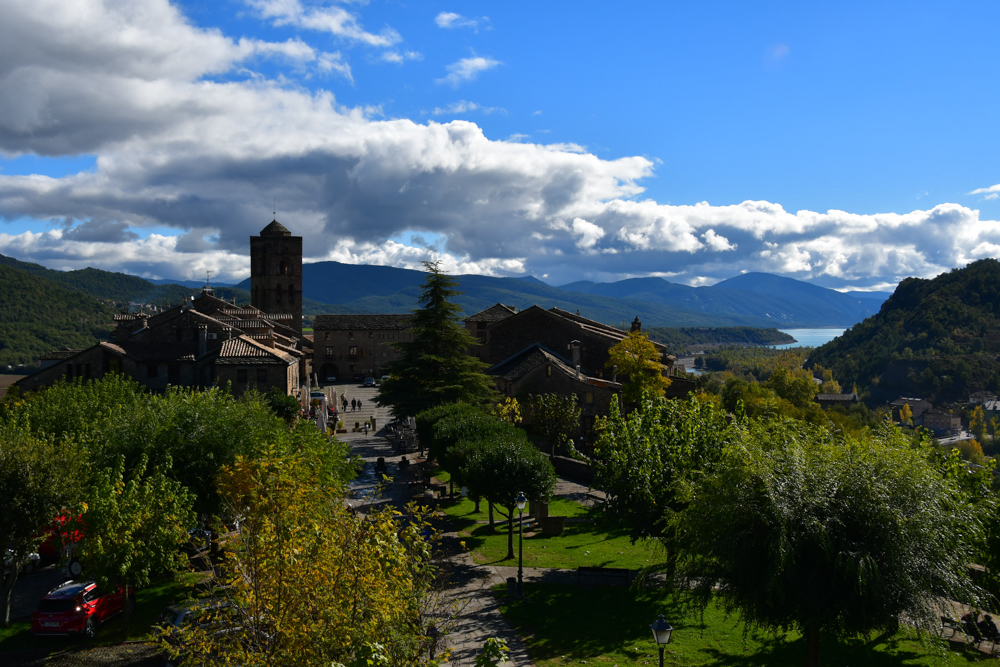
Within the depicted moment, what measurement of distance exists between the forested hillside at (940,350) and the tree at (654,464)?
584 ft

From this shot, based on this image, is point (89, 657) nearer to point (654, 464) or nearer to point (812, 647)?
point (654, 464)

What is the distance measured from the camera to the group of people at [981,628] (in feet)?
59.6

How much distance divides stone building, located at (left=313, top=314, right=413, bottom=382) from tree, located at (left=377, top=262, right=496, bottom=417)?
50.3 meters

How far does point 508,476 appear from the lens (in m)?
26.0

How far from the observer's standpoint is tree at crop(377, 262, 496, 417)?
45.2 m

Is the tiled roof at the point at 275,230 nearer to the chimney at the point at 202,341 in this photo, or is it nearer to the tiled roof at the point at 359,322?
the tiled roof at the point at 359,322

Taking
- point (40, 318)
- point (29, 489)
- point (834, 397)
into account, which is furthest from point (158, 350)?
point (834, 397)

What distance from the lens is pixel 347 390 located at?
86.9m

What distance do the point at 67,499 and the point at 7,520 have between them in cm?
146

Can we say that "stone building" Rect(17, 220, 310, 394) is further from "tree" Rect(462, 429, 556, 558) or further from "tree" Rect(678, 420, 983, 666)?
"tree" Rect(678, 420, 983, 666)

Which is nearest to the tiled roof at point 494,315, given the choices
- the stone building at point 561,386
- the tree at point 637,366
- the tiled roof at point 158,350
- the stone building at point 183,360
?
the stone building at point 183,360

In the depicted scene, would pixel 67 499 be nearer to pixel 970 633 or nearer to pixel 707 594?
pixel 707 594

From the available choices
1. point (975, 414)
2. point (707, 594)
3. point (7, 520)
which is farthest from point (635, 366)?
point (975, 414)

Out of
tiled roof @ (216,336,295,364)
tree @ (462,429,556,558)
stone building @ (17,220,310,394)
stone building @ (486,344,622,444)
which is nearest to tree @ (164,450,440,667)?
tree @ (462,429,556,558)
